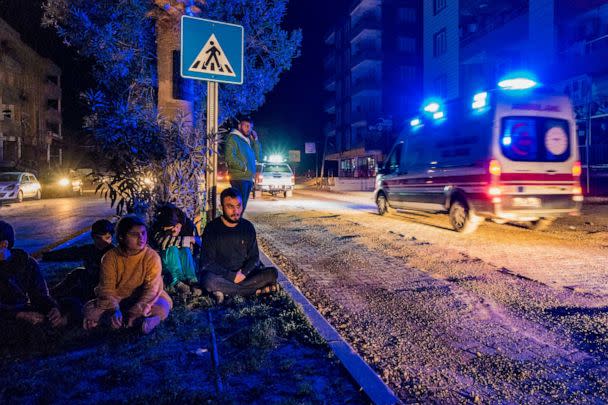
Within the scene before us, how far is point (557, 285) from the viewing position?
17.2ft

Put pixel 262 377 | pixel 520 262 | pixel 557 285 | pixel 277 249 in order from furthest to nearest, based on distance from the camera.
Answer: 1. pixel 277 249
2. pixel 520 262
3. pixel 557 285
4. pixel 262 377

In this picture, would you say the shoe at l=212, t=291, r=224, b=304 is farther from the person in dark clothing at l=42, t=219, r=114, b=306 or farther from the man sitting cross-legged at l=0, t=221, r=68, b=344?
the man sitting cross-legged at l=0, t=221, r=68, b=344

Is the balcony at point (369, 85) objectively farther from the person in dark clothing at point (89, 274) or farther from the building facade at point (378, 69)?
the person in dark clothing at point (89, 274)

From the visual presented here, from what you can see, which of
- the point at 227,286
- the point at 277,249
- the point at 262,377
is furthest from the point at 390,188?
the point at 262,377

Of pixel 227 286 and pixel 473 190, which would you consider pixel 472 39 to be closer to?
pixel 473 190

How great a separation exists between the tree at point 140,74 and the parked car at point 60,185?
16.1 m

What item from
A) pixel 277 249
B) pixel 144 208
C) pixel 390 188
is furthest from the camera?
pixel 390 188

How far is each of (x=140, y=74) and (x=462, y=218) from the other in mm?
8087

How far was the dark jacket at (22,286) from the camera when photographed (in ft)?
11.0

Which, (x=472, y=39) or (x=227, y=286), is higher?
(x=472, y=39)

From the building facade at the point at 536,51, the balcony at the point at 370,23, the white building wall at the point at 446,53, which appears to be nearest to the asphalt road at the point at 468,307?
the building facade at the point at 536,51

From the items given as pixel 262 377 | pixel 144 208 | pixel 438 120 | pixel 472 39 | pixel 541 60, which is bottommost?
pixel 262 377

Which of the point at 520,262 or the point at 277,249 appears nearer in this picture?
the point at 520,262

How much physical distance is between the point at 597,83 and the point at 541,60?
10.3 feet
